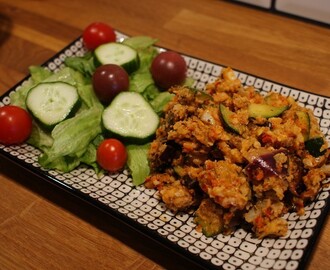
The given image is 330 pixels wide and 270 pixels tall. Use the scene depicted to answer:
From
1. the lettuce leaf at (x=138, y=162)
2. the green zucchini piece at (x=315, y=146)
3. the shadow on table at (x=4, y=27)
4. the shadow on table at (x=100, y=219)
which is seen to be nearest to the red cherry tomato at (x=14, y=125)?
Result: the shadow on table at (x=100, y=219)

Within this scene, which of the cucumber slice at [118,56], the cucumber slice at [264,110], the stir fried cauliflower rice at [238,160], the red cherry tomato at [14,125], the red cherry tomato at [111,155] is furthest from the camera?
the cucumber slice at [118,56]

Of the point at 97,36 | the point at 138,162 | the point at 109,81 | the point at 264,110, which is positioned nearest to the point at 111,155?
the point at 138,162

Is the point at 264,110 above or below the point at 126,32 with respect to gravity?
above

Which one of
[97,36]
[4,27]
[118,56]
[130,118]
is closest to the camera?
[130,118]

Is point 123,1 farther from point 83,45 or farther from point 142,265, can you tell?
point 142,265

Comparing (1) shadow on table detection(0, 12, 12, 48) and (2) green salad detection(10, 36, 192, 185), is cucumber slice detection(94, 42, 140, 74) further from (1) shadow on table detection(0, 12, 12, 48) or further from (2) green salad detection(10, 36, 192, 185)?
(1) shadow on table detection(0, 12, 12, 48)

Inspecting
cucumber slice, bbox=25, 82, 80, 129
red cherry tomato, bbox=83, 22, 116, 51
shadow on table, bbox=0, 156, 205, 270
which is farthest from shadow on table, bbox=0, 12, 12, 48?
shadow on table, bbox=0, 156, 205, 270

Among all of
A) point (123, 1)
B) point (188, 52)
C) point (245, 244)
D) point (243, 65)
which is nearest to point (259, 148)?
point (245, 244)

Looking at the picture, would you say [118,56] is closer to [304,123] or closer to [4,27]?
[304,123]

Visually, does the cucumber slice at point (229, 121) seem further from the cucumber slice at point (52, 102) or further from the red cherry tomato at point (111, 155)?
the cucumber slice at point (52, 102)
